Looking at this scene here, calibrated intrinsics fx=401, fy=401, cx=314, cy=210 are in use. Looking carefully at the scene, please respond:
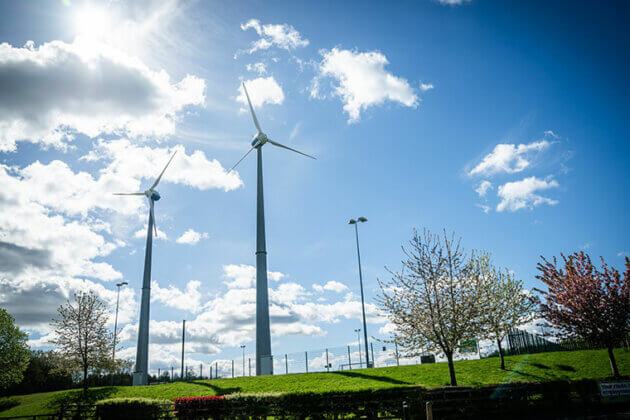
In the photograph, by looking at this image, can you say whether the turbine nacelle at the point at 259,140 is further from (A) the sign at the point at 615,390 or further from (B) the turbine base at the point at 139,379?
(A) the sign at the point at 615,390

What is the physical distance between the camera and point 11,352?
48.7 meters

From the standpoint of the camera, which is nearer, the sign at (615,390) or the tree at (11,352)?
the sign at (615,390)

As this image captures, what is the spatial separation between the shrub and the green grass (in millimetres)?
6670

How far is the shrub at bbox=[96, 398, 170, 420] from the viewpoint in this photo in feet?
73.8

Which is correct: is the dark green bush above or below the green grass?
below

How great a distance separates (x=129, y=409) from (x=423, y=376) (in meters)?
19.0

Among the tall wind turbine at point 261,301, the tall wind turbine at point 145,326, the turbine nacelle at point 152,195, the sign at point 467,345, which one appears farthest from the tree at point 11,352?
the sign at point 467,345

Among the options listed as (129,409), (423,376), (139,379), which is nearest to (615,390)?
(423,376)

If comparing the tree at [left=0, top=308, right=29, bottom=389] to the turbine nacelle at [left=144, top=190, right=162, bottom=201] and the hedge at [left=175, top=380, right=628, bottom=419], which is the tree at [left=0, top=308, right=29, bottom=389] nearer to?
the turbine nacelle at [left=144, top=190, right=162, bottom=201]

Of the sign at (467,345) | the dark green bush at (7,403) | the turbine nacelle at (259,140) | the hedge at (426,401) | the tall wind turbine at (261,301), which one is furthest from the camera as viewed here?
the turbine nacelle at (259,140)

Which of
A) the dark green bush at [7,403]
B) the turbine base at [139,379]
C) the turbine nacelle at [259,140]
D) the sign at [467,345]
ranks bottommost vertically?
the dark green bush at [7,403]

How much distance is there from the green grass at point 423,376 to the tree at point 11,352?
608 inches

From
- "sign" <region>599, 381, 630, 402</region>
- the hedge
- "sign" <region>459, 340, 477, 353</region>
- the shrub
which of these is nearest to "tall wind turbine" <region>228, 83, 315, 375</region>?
the shrub

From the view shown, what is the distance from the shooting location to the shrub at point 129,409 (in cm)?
2250
